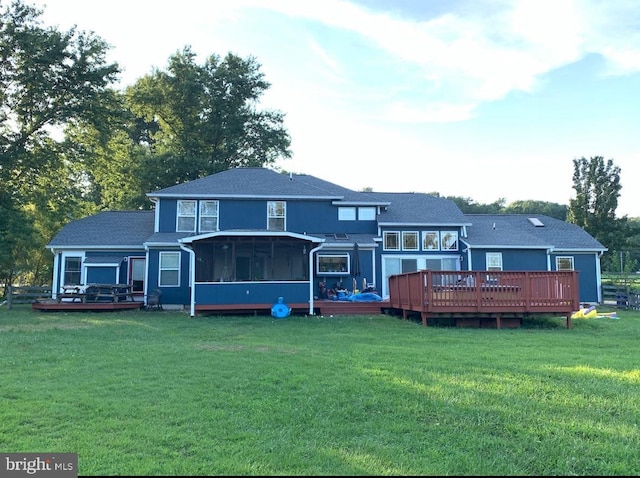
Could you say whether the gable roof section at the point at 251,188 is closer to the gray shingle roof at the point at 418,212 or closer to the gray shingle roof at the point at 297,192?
the gray shingle roof at the point at 297,192

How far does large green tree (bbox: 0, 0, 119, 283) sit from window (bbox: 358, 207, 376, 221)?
1349cm

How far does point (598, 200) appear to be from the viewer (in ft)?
105

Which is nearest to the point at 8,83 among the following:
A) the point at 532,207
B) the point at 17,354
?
the point at 17,354

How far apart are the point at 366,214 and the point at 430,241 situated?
3236mm

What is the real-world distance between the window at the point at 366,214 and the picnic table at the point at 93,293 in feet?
33.1

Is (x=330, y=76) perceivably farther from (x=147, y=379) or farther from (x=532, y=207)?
(x=532, y=207)

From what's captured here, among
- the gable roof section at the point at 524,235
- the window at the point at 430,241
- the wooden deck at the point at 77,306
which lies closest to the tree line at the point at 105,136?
the wooden deck at the point at 77,306

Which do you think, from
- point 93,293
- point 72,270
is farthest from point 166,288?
point 72,270

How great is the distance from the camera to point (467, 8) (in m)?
11.7

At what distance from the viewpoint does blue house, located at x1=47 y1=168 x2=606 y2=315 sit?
60.6 feet

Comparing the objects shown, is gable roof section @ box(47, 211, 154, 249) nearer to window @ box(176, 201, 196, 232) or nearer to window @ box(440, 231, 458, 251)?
window @ box(176, 201, 196, 232)

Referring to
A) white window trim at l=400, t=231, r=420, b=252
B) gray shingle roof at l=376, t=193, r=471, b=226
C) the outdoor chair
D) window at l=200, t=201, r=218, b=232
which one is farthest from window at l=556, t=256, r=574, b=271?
the outdoor chair

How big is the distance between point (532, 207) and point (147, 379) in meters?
70.1

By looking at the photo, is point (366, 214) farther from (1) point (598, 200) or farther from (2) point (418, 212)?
(1) point (598, 200)
